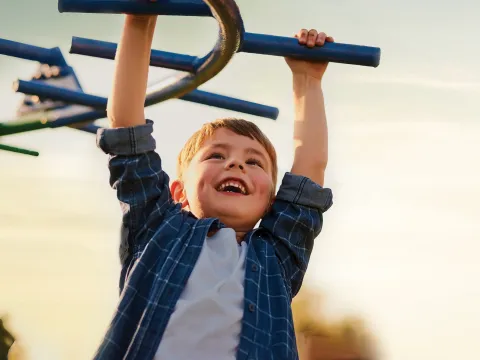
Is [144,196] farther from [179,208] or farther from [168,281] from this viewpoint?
[168,281]

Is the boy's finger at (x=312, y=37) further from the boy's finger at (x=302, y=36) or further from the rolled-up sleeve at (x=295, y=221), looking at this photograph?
the rolled-up sleeve at (x=295, y=221)

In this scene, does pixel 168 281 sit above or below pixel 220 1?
below

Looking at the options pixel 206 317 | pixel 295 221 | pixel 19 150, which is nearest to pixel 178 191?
pixel 295 221

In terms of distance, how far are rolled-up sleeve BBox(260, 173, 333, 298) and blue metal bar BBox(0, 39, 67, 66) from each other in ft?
2.65

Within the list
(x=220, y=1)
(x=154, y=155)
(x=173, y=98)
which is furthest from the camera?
(x=173, y=98)

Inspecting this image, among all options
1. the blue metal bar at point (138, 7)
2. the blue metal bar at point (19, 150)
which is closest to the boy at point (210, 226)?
the blue metal bar at point (138, 7)

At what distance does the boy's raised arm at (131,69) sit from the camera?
196 cm

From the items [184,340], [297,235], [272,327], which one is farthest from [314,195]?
[184,340]

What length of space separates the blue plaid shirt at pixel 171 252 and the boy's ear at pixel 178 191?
13cm

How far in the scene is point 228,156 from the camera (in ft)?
A: 6.81

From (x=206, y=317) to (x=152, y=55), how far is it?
77 cm

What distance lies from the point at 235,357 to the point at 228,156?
0.54m

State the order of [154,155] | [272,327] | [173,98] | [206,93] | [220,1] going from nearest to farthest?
[220,1], [272,327], [154,155], [173,98], [206,93]

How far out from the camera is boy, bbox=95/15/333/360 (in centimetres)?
178
